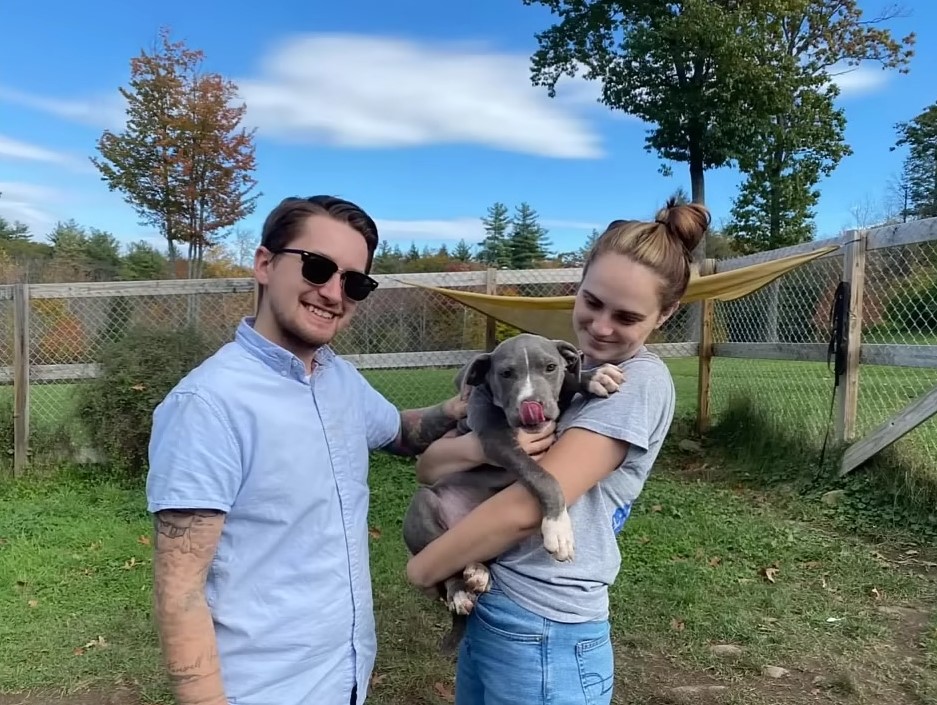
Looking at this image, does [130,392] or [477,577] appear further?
[130,392]

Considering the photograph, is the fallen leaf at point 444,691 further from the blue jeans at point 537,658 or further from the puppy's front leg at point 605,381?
the puppy's front leg at point 605,381

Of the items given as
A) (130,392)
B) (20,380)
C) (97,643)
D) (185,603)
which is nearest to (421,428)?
(185,603)

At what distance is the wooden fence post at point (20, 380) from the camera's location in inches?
270

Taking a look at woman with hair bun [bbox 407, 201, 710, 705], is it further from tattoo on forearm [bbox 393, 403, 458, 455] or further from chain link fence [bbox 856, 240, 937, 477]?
chain link fence [bbox 856, 240, 937, 477]

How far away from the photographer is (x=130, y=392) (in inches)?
258

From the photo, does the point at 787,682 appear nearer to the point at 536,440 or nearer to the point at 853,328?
the point at 536,440

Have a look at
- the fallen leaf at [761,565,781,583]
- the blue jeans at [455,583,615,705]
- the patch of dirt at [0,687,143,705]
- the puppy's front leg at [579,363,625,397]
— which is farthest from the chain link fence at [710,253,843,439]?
the patch of dirt at [0,687,143,705]

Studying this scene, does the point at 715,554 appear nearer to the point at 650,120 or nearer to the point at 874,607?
the point at 874,607

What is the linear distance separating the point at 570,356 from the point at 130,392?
18.2 feet

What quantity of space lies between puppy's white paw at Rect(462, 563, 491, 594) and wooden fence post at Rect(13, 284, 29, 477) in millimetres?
6713

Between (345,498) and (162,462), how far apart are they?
43 cm

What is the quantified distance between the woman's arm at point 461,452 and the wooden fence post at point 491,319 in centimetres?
532

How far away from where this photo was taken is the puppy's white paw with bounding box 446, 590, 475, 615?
68.2 inches

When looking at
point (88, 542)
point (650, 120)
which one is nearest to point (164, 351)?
point (88, 542)
